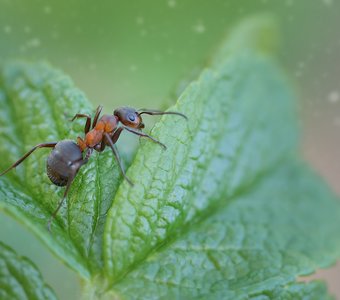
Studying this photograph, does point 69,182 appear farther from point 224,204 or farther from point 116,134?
point 224,204

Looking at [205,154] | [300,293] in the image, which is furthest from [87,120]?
[300,293]

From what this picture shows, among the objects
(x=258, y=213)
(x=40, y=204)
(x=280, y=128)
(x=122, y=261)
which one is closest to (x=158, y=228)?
(x=122, y=261)

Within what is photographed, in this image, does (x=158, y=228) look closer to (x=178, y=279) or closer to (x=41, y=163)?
(x=178, y=279)

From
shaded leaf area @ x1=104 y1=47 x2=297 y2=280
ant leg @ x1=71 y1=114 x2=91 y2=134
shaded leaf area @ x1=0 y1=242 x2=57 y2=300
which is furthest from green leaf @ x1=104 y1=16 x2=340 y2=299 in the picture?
ant leg @ x1=71 y1=114 x2=91 y2=134

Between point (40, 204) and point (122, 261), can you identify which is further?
point (40, 204)

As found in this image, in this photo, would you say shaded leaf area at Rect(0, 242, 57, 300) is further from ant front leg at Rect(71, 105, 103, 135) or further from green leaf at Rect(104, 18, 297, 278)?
ant front leg at Rect(71, 105, 103, 135)
